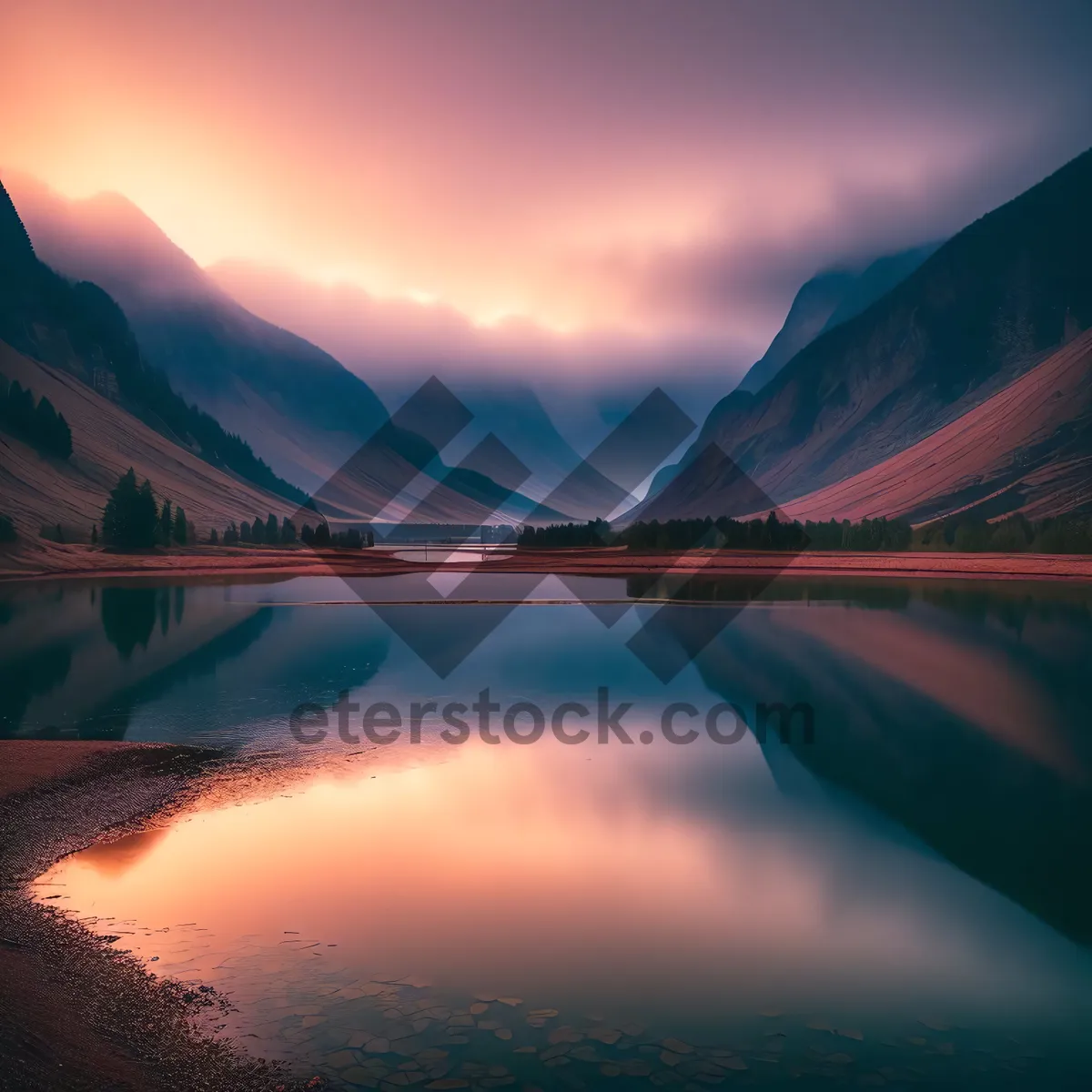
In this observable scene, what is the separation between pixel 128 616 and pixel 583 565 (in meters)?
91.7

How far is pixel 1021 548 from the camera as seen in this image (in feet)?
481

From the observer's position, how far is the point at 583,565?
15362cm

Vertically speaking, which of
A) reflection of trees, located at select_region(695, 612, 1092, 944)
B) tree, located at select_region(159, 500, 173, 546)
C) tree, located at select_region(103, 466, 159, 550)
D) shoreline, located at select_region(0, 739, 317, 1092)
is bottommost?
shoreline, located at select_region(0, 739, 317, 1092)

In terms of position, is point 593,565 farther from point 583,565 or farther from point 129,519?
point 129,519

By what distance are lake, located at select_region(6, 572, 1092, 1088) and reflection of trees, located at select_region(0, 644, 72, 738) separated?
1.09ft

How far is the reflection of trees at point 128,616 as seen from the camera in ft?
181

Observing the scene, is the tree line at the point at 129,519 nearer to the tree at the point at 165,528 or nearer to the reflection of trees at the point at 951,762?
the tree at the point at 165,528

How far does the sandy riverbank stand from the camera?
128 meters

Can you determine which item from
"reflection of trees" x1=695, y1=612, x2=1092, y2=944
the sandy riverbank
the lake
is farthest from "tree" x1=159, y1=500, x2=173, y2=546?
"reflection of trees" x1=695, y1=612, x2=1092, y2=944

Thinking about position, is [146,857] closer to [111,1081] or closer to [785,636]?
[111,1081]

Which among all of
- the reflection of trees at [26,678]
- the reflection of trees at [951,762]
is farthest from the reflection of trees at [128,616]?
the reflection of trees at [951,762]

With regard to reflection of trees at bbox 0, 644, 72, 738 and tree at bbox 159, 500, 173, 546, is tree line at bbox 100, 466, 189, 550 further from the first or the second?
reflection of trees at bbox 0, 644, 72, 738

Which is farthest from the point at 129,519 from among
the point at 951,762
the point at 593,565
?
the point at 951,762

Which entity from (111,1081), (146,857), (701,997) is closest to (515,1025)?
(701,997)
